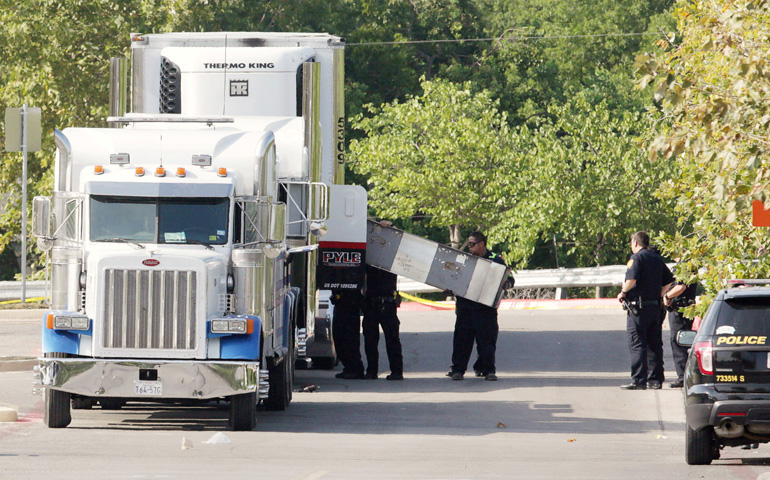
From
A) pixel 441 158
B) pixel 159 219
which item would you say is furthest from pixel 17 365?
pixel 441 158

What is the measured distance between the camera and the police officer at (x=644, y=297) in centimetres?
1580

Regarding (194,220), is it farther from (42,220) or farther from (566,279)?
(566,279)

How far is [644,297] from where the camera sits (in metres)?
15.9

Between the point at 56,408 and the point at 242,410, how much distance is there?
1.75 m

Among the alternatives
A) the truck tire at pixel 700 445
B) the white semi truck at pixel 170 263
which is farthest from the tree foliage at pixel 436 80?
the truck tire at pixel 700 445

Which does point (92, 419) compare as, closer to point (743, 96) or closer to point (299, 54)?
point (299, 54)

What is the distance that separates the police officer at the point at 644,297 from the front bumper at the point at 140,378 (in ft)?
19.5

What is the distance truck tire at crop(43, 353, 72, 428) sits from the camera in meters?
12.1

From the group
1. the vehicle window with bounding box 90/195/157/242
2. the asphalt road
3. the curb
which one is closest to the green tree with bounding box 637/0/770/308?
the asphalt road

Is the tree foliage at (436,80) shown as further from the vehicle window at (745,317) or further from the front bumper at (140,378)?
the vehicle window at (745,317)

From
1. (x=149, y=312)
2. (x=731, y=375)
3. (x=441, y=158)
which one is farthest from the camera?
(x=441, y=158)

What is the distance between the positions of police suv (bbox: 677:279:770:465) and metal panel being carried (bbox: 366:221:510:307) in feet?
21.5

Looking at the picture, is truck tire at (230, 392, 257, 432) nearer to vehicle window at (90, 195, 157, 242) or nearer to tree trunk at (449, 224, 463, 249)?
vehicle window at (90, 195, 157, 242)

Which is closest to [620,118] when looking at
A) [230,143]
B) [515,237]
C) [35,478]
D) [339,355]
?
[515,237]
